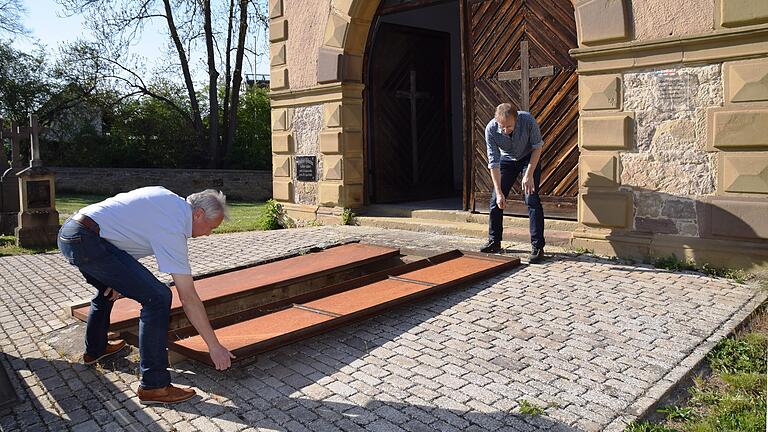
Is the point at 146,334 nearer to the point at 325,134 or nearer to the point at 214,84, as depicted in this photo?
the point at 325,134

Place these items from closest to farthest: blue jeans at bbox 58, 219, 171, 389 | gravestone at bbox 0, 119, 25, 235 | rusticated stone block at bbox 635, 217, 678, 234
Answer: blue jeans at bbox 58, 219, 171, 389 < rusticated stone block at bbox 635, 217, 678, 234 < gravestone at bbox 0, 119, 25, 235

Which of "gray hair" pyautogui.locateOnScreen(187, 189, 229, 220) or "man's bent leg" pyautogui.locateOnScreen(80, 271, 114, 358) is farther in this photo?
"man's bent leg" pyautogui.locateOnScreen(80, 271, 114, 358)

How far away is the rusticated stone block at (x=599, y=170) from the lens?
6.93m

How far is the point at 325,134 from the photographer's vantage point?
10219mm

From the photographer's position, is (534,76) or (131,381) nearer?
(131,381)

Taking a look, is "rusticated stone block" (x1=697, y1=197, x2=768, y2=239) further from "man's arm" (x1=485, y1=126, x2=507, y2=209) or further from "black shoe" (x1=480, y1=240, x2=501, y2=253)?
"black shoe" (x1=480, y1=240, x2=501, y2=253)

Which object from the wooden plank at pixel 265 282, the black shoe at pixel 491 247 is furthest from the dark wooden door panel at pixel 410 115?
the black shoe at pixel 491 247

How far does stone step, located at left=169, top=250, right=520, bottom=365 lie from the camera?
4281 millimetres

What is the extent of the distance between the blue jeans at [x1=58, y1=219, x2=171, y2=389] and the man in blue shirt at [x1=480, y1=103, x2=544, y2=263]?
4.00 meters

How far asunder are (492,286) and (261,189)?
16.6m

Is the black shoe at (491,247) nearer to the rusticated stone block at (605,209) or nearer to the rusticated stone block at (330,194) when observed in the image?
the rusticated stone block at (605,209)

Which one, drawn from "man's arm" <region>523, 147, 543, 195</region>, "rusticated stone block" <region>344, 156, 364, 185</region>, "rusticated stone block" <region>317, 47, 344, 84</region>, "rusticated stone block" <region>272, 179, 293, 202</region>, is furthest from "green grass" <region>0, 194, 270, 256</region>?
"man's arm" <region>523, 147, 543, 195</region>

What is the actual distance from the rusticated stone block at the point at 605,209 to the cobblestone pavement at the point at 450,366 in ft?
2.77

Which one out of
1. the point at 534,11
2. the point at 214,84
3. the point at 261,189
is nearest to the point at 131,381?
the point at 534,11
